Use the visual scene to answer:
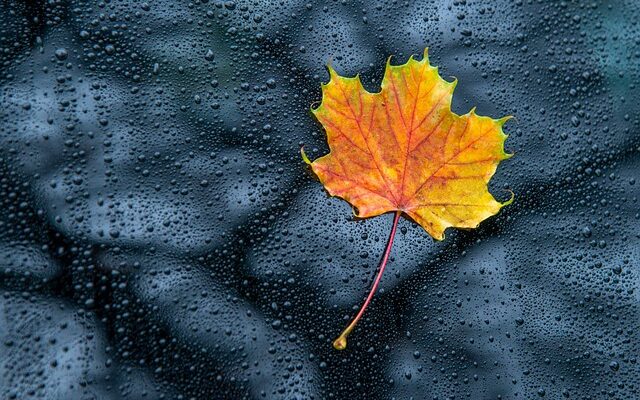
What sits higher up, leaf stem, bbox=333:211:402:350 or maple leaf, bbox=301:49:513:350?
maple leaf, bbox=301:49:513:350

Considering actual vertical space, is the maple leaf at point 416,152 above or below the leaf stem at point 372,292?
above

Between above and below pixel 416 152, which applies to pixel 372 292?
below

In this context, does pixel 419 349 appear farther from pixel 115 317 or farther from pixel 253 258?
pixel 115 317

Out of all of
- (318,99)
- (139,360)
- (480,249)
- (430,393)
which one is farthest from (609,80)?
(139,360)
